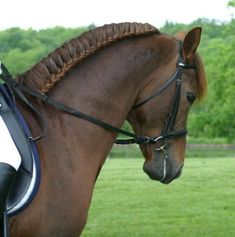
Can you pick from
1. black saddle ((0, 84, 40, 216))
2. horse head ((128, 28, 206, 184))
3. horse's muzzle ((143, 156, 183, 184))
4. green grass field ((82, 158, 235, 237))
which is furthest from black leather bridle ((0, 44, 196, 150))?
green grass field ((82, 158, 235, 237))

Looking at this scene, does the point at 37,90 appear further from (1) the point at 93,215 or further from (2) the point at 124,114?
(1) the point at 93,215

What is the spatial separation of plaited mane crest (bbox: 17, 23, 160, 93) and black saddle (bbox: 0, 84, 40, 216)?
1.10 ft

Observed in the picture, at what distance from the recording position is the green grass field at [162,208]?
10.6 meters

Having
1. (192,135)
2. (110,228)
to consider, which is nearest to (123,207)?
(110,228)

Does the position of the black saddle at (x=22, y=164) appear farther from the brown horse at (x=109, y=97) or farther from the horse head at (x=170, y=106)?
the horse head at (x=170, y=106)

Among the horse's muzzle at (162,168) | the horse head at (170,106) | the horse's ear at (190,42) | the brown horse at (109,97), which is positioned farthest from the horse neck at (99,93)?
the horse's muzzle at (162,168)

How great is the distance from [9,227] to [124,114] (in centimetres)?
114

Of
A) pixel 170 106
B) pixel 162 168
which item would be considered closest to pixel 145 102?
pixel 170 106

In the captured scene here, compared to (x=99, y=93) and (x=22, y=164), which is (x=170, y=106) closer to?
(x=99, y=93)

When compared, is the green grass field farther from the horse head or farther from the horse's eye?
the horse's eye

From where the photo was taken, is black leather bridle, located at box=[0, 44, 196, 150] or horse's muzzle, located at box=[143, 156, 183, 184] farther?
horse's muzzle, located at box=[143, 156, 183, 184]

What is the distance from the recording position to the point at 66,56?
13.2 feet

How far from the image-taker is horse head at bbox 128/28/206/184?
4156 millimetres

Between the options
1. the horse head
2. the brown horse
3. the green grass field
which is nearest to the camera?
the brown horse
